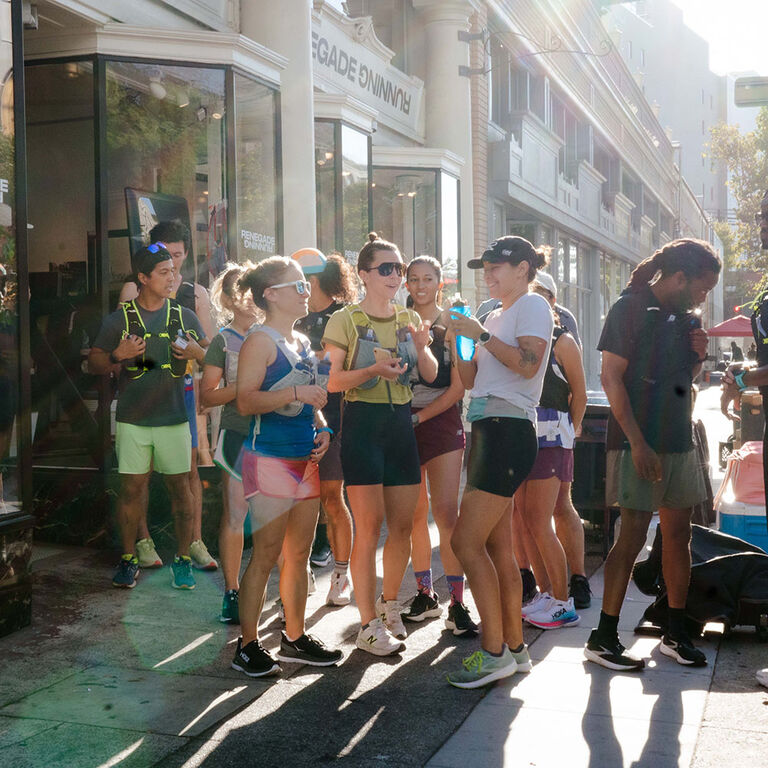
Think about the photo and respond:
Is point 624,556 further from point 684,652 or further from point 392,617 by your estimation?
point 392,617

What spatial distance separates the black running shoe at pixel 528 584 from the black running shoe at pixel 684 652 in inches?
45.4

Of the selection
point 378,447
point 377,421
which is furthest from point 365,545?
point 377,421

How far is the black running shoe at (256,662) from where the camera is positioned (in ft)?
14.9

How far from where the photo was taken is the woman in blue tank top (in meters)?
4.49

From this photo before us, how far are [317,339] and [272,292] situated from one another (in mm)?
1441

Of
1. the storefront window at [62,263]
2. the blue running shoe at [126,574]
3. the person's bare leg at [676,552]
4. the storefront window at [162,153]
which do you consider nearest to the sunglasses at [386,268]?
the person's bare leg at [676,552]

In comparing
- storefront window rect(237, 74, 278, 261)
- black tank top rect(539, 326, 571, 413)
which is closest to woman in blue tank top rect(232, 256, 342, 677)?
black tank top rect(539, 326, 571, 413)

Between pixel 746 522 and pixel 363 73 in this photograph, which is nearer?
pixel 746 522

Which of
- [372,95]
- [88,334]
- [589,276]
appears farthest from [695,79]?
[88,334]

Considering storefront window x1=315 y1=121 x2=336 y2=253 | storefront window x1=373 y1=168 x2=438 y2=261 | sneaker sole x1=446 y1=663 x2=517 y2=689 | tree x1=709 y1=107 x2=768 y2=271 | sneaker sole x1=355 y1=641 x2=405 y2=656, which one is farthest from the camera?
tree x1=709 y1=107 x2=768 y2=271

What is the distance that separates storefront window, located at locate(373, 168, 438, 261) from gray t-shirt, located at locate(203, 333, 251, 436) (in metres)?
8.66

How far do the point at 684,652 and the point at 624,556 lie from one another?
53 centimetres

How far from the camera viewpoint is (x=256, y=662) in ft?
14.9

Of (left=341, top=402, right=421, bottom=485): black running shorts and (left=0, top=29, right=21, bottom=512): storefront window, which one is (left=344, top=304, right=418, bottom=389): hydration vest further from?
(left=0, top=29, right=21, bottom=512): storefront window
